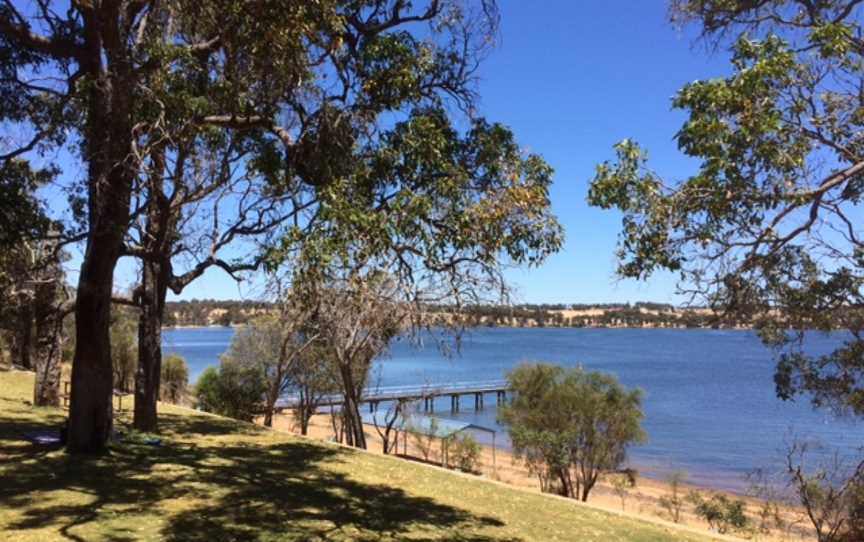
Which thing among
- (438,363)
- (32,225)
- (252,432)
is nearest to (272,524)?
(32,225)

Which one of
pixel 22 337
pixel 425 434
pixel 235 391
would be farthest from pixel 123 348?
pixel 425 434

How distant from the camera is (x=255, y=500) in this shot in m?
8.80

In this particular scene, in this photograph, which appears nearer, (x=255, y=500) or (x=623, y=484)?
(x=255, y=500)

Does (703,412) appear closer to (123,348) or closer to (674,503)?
(674,503)

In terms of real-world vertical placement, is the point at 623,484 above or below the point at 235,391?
below

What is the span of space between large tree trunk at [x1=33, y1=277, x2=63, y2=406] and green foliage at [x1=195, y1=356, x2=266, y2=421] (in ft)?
30.2

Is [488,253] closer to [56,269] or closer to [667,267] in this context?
[667,267]

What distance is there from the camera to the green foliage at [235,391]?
2525 centimetres

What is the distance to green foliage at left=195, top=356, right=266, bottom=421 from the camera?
25.2 m

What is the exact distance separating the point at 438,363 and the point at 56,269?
82143mm

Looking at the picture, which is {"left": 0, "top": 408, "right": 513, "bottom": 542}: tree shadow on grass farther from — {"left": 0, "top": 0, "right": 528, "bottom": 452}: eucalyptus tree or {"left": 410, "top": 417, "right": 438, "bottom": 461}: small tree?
{"left": 410, "top": 417, "right": 438, "bottom": 461}: small tree

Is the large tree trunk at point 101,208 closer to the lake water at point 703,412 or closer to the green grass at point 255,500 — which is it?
the green grass at point 255,500

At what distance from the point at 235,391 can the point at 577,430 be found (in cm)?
1175

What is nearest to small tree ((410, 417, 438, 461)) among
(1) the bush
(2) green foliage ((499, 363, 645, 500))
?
(1) the bush
